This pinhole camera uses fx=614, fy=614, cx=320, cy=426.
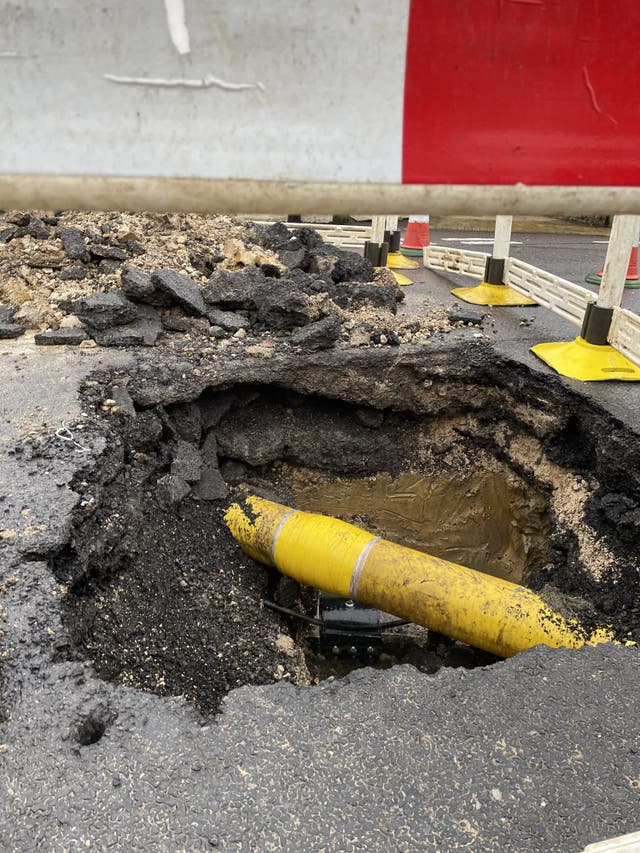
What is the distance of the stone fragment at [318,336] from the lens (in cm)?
496

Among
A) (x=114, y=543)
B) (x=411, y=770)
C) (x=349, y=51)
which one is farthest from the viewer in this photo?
(x=114, y=543)

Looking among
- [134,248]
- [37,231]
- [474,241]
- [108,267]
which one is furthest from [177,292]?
[474,241]

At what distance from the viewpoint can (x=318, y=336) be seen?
4969 mm

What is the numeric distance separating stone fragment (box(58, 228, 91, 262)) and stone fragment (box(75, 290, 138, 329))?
45.5 inches

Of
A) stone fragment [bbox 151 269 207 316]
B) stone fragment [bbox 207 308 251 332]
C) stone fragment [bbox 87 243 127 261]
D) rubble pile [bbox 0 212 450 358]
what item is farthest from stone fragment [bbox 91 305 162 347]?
stone fragment [bbox 87 243 127 261]

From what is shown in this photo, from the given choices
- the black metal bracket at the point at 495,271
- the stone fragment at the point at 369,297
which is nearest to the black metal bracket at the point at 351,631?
the stone fragment at the point at 369,297

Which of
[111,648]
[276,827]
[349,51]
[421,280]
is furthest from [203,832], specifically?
[421,280]

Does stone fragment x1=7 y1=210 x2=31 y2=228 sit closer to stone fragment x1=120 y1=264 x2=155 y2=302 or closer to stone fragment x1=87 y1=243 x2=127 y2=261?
stone fragment x1=87 y1=243 x2=127 y2=261

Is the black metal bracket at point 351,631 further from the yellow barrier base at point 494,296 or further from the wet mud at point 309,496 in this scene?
the yellow barrier base at point 494,296

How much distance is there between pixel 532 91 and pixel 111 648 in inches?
109

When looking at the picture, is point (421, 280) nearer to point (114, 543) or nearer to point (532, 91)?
point (114, 543)

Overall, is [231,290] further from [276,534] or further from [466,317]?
[276,534]

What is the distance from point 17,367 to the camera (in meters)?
4.66

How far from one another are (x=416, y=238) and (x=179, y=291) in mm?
4943
